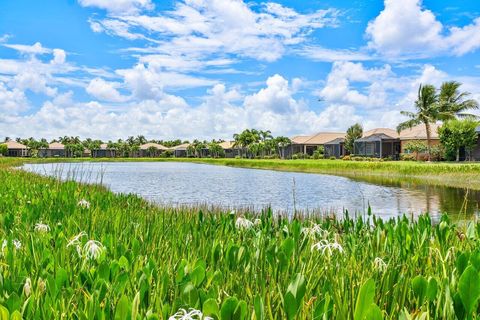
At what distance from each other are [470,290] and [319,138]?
8442cm

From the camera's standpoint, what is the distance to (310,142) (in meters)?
85.1

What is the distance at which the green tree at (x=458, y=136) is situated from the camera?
4594 cm

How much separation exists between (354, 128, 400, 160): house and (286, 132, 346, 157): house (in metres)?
14.5

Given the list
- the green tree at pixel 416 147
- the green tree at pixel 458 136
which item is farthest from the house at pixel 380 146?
the green tree at pixel 458 136

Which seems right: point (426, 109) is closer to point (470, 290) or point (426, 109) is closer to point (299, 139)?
point (299, 139)

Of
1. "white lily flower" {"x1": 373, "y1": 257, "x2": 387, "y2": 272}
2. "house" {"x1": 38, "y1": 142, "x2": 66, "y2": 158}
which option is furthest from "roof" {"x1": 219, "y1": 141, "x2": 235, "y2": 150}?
"white lily flower" {"x1": 373, "y1": 257, "x2": 387, "y2": 272}

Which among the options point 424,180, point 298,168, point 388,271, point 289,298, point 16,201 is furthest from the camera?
point 298,168

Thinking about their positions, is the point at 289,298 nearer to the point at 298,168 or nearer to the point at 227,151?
the point at 298,168

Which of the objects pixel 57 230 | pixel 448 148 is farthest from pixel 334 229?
pixel 448 148

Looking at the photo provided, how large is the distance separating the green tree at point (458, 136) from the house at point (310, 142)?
115 feet

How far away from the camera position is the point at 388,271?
325 cm

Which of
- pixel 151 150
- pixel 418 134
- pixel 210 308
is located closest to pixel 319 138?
pixel 418 134

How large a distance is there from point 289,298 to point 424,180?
35120 millimetres

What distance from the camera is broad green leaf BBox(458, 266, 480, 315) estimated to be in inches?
99.0
